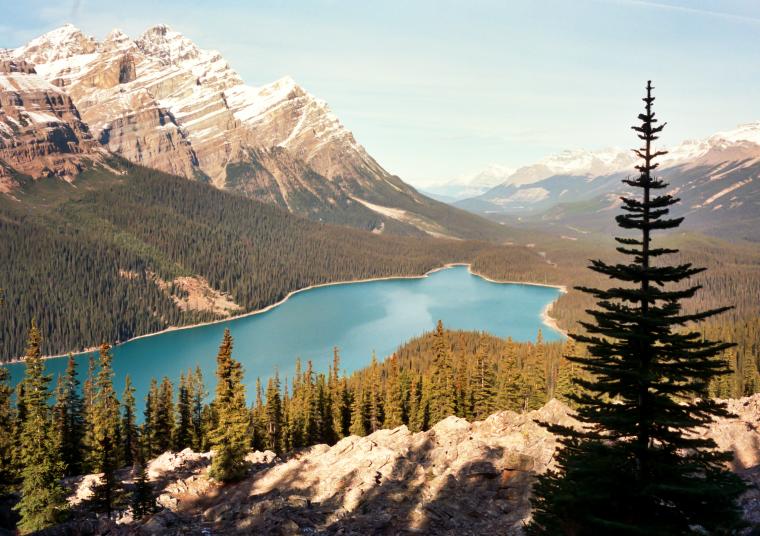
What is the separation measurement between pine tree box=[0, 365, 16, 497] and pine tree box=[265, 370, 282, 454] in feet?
119

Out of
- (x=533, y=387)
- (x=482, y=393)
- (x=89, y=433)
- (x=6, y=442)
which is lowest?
(x=89, y=433)

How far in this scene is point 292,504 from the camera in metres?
35.5

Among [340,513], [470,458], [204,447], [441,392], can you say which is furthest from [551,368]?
[340,513]

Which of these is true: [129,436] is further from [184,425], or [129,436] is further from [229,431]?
[229,431]

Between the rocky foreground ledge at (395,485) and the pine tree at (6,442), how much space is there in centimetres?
694

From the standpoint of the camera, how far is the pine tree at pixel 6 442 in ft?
189

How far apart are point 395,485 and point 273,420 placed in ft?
175

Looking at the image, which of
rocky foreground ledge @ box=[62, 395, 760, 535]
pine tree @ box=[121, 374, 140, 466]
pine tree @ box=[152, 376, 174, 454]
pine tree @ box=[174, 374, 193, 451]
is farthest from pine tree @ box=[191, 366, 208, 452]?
rocky foreground ledge @ box=[62, 395, 760, 535]

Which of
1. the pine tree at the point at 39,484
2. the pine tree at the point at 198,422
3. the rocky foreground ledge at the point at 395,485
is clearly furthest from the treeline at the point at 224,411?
the rocky foreground ledge at the point at 395,485

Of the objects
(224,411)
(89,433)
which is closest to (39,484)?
(224,411)

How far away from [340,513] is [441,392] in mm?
57594

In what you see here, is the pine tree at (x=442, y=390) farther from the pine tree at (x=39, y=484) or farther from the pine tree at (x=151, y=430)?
the pine tree at (x=39, y=484)

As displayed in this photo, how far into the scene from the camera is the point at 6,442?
210ft

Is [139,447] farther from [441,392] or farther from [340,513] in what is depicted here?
[340,513]
